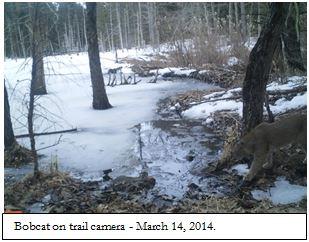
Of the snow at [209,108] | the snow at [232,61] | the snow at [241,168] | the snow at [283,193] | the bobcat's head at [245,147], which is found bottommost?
the snow at [283,193]

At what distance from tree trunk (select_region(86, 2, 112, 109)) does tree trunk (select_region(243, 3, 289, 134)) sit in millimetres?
1308

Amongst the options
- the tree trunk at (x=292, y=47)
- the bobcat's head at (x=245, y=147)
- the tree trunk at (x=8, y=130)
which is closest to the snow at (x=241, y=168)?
the bobcat's head at (x=245, y=147)

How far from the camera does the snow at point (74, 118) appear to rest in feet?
12.2

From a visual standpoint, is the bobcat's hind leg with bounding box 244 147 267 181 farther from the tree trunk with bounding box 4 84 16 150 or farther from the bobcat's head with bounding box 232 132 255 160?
the tree trunk with bounding box 4 84 16 150

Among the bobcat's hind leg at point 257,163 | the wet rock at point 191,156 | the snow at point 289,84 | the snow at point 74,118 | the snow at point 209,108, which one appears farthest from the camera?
the snow at point 209,108

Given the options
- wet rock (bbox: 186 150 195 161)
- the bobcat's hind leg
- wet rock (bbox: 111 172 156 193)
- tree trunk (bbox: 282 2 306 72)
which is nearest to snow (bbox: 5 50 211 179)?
wet rock (bbox: 111 172 156 193)

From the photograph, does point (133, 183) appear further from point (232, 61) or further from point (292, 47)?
point (292, 47)

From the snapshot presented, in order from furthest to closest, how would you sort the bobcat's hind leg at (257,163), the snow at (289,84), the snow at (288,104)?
the snow at (289,84) < the snow at (288,104) < the bobcat's hind leg at (257,163)

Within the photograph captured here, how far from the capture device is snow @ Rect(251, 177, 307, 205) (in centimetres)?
321

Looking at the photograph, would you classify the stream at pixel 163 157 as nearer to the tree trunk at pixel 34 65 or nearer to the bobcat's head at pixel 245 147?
the tree trunk at pixel 34 65

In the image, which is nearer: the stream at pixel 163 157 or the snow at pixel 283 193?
the snow at pixel 283 193
